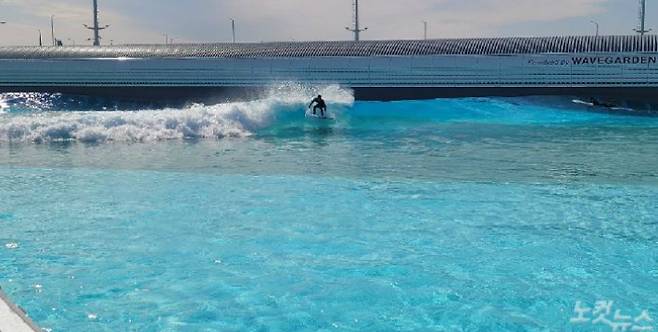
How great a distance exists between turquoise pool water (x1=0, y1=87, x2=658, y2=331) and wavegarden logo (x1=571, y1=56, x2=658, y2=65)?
1317 centimetres

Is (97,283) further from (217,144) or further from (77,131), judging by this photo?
(77,131)

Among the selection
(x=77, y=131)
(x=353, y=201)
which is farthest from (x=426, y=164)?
(x=77, y=131)

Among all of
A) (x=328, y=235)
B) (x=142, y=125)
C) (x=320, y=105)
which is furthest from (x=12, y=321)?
(x=320, y=105)

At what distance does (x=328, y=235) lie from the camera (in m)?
8.14

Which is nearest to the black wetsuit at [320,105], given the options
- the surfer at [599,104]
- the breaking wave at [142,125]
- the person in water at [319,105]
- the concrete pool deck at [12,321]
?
the person in water at [319,105]

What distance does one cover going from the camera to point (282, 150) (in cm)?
1683

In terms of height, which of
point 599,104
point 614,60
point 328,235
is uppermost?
point 614,60

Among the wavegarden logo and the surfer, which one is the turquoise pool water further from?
the wavegarden logo

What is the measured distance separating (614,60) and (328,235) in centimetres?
2484

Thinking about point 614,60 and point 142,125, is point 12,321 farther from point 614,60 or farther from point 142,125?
point 614,60

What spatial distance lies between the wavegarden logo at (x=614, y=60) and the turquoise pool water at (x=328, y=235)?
13.2m

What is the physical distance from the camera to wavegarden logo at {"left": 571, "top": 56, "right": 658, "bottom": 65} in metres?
29.2

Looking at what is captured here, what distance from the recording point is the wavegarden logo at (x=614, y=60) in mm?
29172

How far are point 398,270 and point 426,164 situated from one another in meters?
7.30
